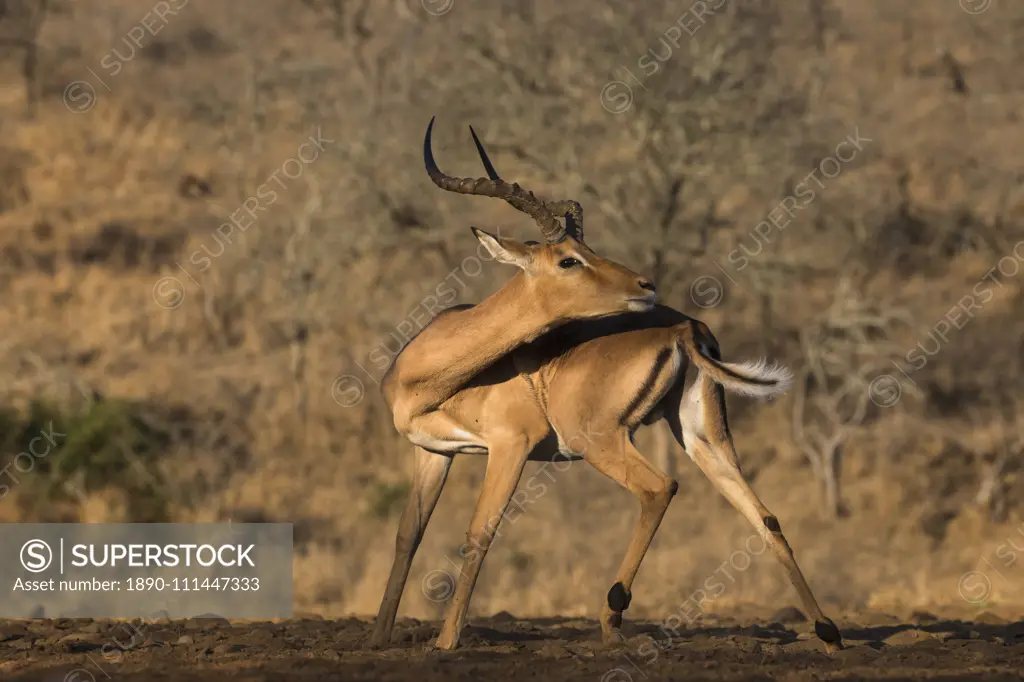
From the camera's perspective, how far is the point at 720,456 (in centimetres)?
996

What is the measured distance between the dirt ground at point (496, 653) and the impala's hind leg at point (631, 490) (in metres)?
0.24

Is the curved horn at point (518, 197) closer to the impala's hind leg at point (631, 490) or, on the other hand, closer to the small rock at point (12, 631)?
the impala's hind leg at point (631, 490)

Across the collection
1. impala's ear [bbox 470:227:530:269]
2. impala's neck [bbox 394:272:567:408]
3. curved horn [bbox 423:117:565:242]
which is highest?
curved horn [bbox 423:117:565:242]

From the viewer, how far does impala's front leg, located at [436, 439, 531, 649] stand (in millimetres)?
9445

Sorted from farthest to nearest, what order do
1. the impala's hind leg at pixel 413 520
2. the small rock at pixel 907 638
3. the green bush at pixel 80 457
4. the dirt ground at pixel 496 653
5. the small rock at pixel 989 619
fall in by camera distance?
the green bush at pixel 80 457, the small rock at pixel 989 619, the impala's hind leg at pixel 413 520, the small rock at pixel 907 638, the dirt ground at pixel 496 653

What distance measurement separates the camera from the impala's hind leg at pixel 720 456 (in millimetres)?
9547

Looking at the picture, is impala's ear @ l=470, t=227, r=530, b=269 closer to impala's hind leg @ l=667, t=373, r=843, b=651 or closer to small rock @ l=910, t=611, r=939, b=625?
impala's hind leg @ l=667, t=373, r=843, b=651

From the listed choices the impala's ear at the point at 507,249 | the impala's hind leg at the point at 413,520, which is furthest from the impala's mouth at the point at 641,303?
the impala's hind leg at the point at 413,520

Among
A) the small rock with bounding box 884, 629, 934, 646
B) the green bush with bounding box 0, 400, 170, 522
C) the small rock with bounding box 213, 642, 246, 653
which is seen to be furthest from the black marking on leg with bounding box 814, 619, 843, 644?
the green bush with bounding box 0, 400, 170, 522

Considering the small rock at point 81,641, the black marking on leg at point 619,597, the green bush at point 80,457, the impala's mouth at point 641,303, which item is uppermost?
the green bush at point 80,457

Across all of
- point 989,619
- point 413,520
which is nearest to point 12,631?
point 413,520

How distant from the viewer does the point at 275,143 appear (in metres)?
32.5

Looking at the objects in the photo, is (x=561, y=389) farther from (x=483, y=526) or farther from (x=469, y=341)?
(x=483, y=526)

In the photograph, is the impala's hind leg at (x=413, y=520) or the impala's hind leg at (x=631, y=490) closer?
the impala's hind leg at (x=631, y=490)
